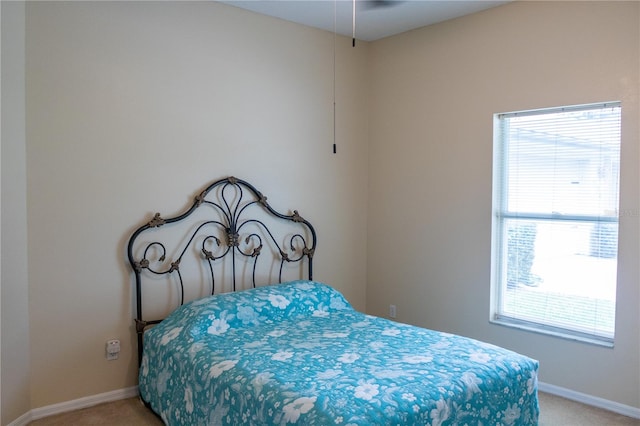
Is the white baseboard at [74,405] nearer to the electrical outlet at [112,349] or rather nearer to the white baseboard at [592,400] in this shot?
the electrical outlet at [112,349]

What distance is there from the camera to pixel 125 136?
3.36 m

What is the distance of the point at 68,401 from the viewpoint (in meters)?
3.21

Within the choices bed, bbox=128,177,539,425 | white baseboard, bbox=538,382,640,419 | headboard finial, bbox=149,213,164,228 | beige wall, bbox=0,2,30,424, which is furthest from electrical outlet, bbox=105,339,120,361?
white baseboard, bbox=538,382,640,419

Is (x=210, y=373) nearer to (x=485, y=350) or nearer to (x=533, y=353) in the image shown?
(x=485, y=350)

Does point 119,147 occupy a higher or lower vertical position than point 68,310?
higher

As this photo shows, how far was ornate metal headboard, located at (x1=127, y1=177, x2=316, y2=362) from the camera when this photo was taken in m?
3.47

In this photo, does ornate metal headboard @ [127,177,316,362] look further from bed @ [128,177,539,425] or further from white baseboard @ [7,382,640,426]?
white baseboard @ [7,382,640,426]

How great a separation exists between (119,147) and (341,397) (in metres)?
2.11

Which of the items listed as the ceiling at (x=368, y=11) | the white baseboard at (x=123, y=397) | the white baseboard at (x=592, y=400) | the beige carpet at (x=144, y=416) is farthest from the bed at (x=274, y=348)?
the ceiling at (x=368, y=11)

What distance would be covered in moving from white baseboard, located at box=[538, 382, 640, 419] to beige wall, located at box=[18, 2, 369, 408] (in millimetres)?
2100

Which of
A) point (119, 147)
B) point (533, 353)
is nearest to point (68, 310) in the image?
point (119, 147)

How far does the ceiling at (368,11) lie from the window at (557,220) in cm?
84

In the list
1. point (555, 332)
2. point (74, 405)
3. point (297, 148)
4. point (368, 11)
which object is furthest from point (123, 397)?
point (368, 11)

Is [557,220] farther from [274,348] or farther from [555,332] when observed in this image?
[274,348]
